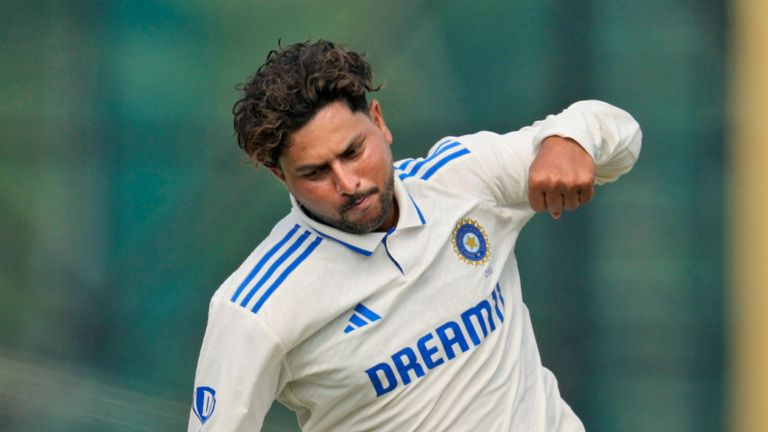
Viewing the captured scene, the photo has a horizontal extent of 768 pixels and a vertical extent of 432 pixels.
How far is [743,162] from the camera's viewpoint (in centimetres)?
409

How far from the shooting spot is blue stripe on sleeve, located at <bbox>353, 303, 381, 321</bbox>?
2494mm

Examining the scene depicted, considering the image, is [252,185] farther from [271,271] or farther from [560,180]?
[560,180]

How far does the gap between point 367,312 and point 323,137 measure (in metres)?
0.33

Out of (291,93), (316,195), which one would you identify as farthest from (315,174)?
(291,93)

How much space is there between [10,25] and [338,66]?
2124mm

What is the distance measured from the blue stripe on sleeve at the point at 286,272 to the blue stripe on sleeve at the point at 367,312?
0.14 m

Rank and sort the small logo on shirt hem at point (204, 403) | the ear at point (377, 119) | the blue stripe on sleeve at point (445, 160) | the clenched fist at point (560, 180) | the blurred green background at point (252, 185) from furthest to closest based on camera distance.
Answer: the blurred green background at point (252, 185), the blue stripe on sleeve at point (445, 160), the ear at point (377, 119), the small logo on shirt hem at point (204, 403), the clenched fist at point (560, 180)

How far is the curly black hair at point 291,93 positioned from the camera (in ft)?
8.07

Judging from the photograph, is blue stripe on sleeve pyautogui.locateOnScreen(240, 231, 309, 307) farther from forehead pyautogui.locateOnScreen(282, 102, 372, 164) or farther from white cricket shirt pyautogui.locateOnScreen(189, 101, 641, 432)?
forehead pyautogui.locateOnScreen(282, 102, 372, 164)

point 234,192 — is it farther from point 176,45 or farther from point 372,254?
point 372,254

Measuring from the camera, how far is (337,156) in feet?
7.99

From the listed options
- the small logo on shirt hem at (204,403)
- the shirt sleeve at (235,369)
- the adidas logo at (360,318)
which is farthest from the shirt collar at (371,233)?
the small logo on shirt hem at (204,403)

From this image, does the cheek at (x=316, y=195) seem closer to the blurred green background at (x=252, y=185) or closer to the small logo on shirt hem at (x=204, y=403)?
the small logo on shirt hem at (x=204, y=403)

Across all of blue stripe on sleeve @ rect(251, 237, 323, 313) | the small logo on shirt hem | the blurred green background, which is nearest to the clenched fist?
blue stripe on sleeve @ rect(251, 237, 323, 313)
